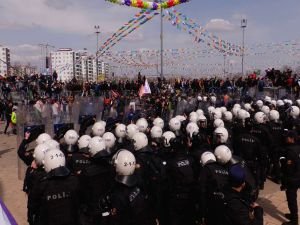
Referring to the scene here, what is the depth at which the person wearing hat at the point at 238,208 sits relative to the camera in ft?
12.5

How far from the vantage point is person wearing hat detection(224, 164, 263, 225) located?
3.80 m

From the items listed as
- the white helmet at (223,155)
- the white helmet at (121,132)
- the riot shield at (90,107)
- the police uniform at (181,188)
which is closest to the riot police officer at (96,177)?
the police uniform at (181,188)

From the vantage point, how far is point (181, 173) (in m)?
5.66

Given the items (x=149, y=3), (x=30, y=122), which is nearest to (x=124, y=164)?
(x=30, y=122)

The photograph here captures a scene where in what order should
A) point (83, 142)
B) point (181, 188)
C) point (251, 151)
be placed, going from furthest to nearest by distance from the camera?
point (251, 151), point (83, 142), point (181, 188)

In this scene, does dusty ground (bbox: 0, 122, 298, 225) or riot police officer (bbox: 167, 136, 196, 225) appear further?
dusty ground (bbox: 0, 122, 298, 225)

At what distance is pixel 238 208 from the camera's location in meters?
3.81

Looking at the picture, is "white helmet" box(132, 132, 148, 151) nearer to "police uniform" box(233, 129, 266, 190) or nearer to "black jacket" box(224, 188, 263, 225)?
"police uniform" box(233, 129, 266, 190)

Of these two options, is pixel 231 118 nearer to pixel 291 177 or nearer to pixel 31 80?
pixel 291 177

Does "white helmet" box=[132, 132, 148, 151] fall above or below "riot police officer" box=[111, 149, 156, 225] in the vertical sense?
above

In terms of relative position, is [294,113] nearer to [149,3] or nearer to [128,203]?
[128,203]

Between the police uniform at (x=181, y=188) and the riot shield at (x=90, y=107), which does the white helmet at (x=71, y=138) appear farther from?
the riot shield at (x=90, y=107)

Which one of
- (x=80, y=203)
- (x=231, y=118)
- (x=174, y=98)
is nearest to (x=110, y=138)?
(x=80, y=203)

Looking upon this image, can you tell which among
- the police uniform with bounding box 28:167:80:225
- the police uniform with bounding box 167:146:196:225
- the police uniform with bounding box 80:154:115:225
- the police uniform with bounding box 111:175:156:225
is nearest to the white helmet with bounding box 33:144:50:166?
the police uniform with bounding box 80:154:115:225
